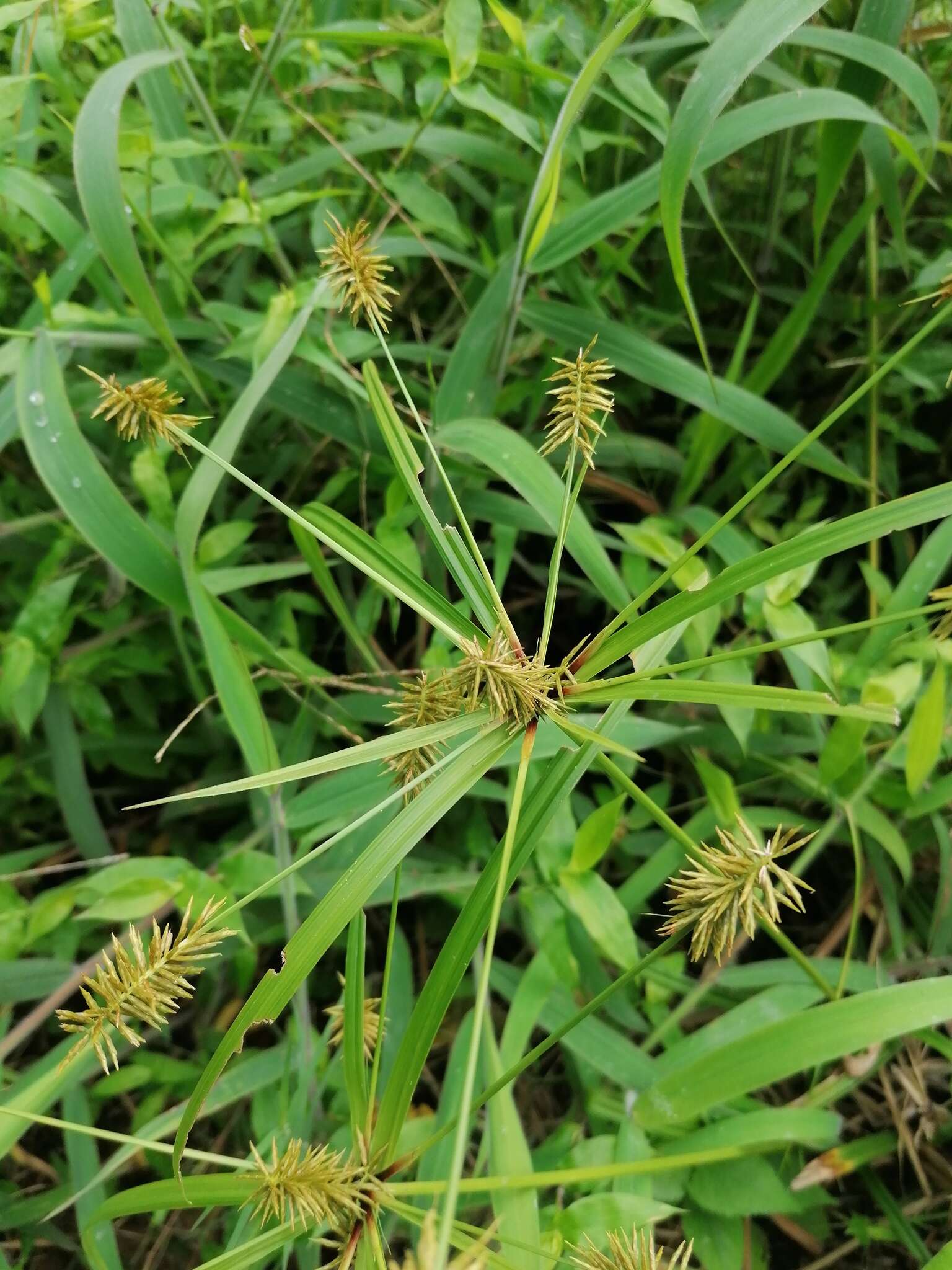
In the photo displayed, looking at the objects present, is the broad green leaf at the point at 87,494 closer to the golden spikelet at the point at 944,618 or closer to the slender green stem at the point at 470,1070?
the slender green stem at the point at 470,1070

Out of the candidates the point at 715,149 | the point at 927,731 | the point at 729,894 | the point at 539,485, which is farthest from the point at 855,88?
the point at 729,894

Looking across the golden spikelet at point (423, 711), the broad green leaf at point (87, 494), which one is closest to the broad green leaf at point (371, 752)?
the golden spikelet at point (423, 711)

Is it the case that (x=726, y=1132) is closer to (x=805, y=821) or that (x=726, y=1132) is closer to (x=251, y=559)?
(x=805, y=821)

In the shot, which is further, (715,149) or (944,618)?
(715,149)

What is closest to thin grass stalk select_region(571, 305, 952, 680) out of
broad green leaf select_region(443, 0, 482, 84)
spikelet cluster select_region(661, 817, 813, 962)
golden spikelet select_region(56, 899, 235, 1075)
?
spikelet cluster select_region(661, 817, 813, 962)

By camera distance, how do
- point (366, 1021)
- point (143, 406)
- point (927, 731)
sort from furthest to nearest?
point (927, 731) → point (366, 1021) → point (143, 406)

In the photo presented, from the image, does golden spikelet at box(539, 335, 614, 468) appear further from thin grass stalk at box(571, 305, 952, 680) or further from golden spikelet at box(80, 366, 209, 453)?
golden spikelet at box(80, 366, 209, 453)

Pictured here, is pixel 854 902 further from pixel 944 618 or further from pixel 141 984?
pixel 141 984
